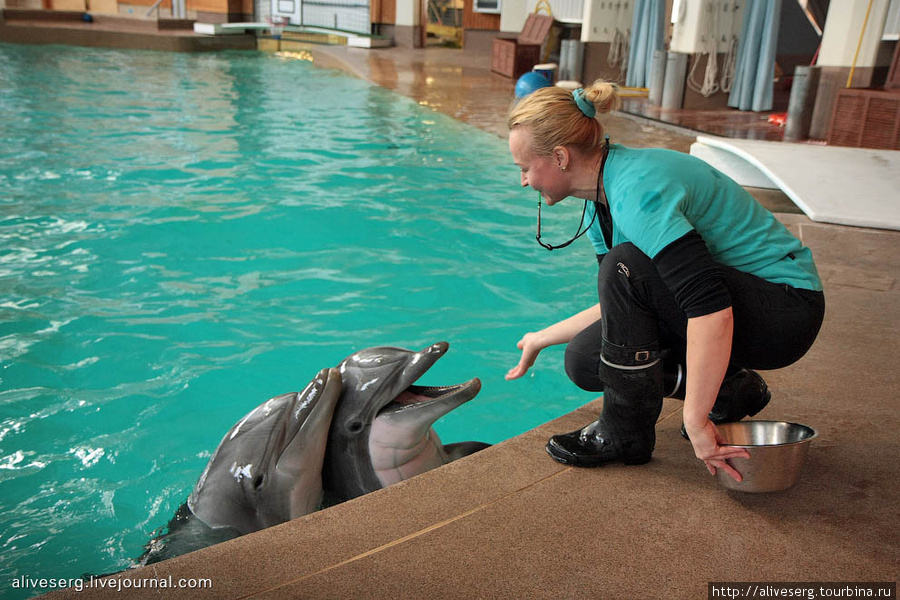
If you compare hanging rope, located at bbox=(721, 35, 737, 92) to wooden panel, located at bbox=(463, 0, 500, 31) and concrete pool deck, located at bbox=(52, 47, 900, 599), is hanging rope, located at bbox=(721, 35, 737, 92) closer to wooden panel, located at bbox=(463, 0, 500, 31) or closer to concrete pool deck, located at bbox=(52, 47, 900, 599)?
concrete pool deck, located at bbox=(52, 47, 900, 599)

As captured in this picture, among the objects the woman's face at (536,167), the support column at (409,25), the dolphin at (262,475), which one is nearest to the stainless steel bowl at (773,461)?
the woman's face at (536,167)

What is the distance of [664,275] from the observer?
183 cm

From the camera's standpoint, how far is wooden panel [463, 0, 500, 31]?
68.9 feet

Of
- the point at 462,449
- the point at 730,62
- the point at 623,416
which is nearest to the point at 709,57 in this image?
the point at 730,62

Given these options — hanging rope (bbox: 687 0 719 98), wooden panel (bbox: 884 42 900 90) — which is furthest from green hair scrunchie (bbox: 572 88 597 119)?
hanging rope (bbox: 687 0 719 98)

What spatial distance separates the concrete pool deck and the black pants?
1.36 feet

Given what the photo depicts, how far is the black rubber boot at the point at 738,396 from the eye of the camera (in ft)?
7.68

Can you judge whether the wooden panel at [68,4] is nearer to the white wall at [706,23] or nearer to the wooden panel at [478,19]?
the wooden panel at [478,19]

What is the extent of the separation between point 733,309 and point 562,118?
70 cm

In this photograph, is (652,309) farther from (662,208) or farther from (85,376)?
(85,376)

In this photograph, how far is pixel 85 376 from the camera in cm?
427

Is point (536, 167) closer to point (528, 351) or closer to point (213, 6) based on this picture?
point (528, 351)

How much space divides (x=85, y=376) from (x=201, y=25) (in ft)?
66.4

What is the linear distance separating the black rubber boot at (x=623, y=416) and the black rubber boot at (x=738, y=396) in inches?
8.8
